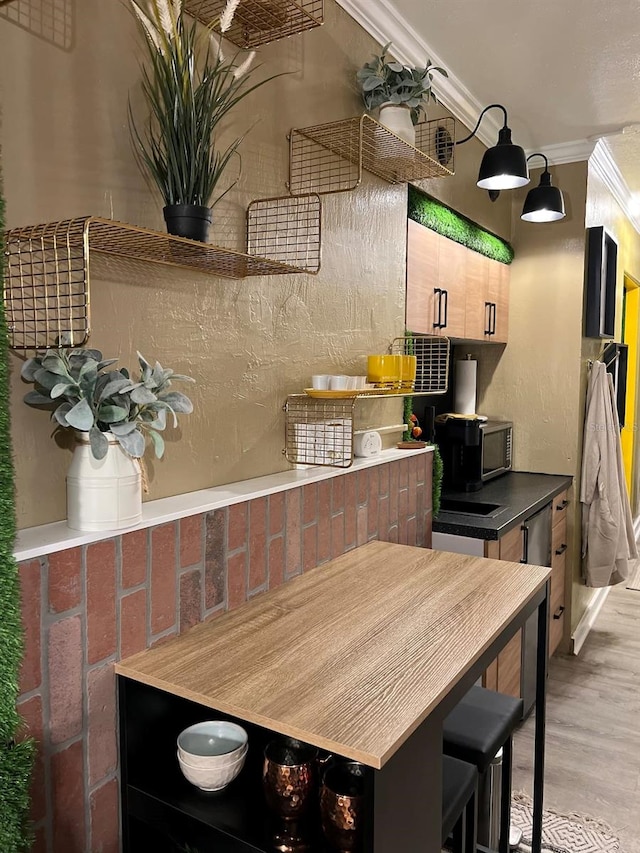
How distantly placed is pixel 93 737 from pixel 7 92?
1115mm

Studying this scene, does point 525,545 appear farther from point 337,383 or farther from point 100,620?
point 100,620

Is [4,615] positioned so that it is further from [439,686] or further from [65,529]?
[439,686]

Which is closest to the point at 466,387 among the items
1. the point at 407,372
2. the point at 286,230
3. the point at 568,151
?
the point at 568,151

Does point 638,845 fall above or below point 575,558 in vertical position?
below

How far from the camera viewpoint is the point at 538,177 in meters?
3.64

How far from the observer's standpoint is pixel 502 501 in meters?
2.95

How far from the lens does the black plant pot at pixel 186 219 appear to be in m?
1.31

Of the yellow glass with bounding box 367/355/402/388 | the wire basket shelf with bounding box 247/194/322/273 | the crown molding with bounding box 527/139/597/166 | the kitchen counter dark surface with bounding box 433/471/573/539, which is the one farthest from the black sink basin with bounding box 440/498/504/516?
the crown molding with bounding box 527/139/597/166

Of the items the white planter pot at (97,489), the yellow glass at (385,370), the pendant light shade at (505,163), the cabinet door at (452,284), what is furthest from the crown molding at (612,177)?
the white planter pot at (97,489)

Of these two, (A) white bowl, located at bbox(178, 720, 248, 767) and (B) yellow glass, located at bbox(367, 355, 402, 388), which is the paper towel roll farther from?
(A) white bowl, located at bbox(178, 720, 248, 767)

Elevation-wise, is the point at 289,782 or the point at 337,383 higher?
the point at 337,383

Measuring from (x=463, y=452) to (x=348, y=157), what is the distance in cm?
157

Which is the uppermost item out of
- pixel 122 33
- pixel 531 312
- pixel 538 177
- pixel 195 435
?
pixel 538 177

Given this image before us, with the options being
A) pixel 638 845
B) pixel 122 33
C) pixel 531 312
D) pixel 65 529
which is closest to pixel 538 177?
pixel 531 312
